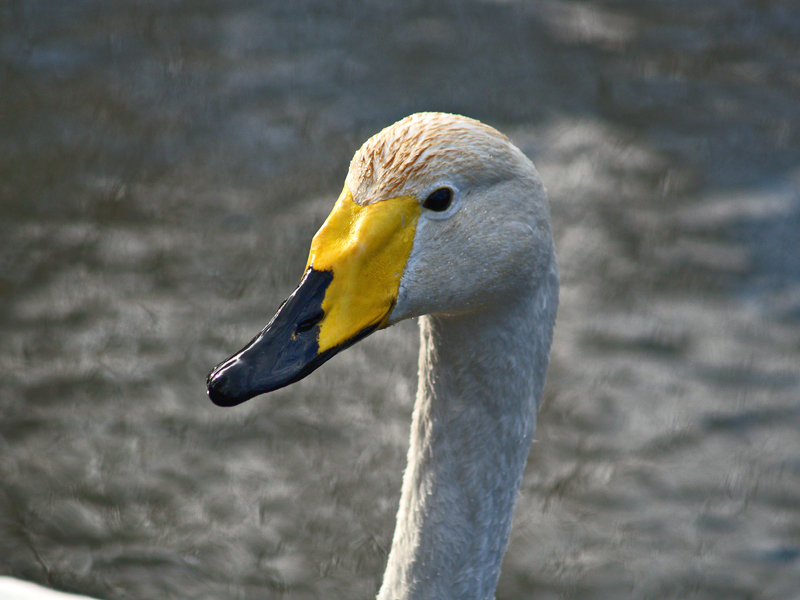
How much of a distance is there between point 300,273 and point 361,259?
139 inches

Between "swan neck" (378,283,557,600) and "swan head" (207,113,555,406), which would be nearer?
"swan head" (207,113,555,406)

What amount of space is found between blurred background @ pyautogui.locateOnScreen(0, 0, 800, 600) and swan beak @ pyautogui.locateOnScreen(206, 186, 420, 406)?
93.5 inches

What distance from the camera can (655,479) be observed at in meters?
5.02

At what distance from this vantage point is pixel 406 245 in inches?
99.9

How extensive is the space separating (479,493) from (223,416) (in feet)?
8.41

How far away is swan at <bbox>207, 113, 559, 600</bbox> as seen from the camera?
2469 mm

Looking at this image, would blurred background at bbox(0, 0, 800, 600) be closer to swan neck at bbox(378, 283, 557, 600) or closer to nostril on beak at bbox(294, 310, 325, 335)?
swan neck at bbox(378, 283, 557, 600)

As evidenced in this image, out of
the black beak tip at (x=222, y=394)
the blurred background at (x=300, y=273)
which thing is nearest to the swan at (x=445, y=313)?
the black beak tip at (x=222, y=394)

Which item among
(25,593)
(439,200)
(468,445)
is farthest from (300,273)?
(439,200)

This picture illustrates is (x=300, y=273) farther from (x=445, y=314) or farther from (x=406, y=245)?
(x=406, y=245)

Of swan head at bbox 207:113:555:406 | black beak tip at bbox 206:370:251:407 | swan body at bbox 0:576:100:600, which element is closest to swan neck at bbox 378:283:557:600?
swan head at bbox 207:113:555:406

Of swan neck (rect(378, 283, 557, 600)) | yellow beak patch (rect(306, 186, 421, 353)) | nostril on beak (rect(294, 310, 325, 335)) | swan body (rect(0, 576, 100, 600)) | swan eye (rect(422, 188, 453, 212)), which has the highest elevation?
swan eye (rect(422, 188, 453, 212))

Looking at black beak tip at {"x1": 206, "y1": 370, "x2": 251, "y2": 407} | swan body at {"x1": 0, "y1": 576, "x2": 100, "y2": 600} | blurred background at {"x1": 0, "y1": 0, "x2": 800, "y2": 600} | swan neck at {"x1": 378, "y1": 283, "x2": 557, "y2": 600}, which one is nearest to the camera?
black beak tip at {"x1": 206, "y1": 370, "x2": 251, "y2": 407}

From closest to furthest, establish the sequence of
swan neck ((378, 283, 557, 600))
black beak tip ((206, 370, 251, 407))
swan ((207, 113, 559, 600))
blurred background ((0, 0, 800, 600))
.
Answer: black beak tip ((206, 370, 251, 407)) < swan ((207, 113, 559, 600)) < swan neck ((378, 283, 557, 600)) < blurred background ((0, 0, 800, 600))
